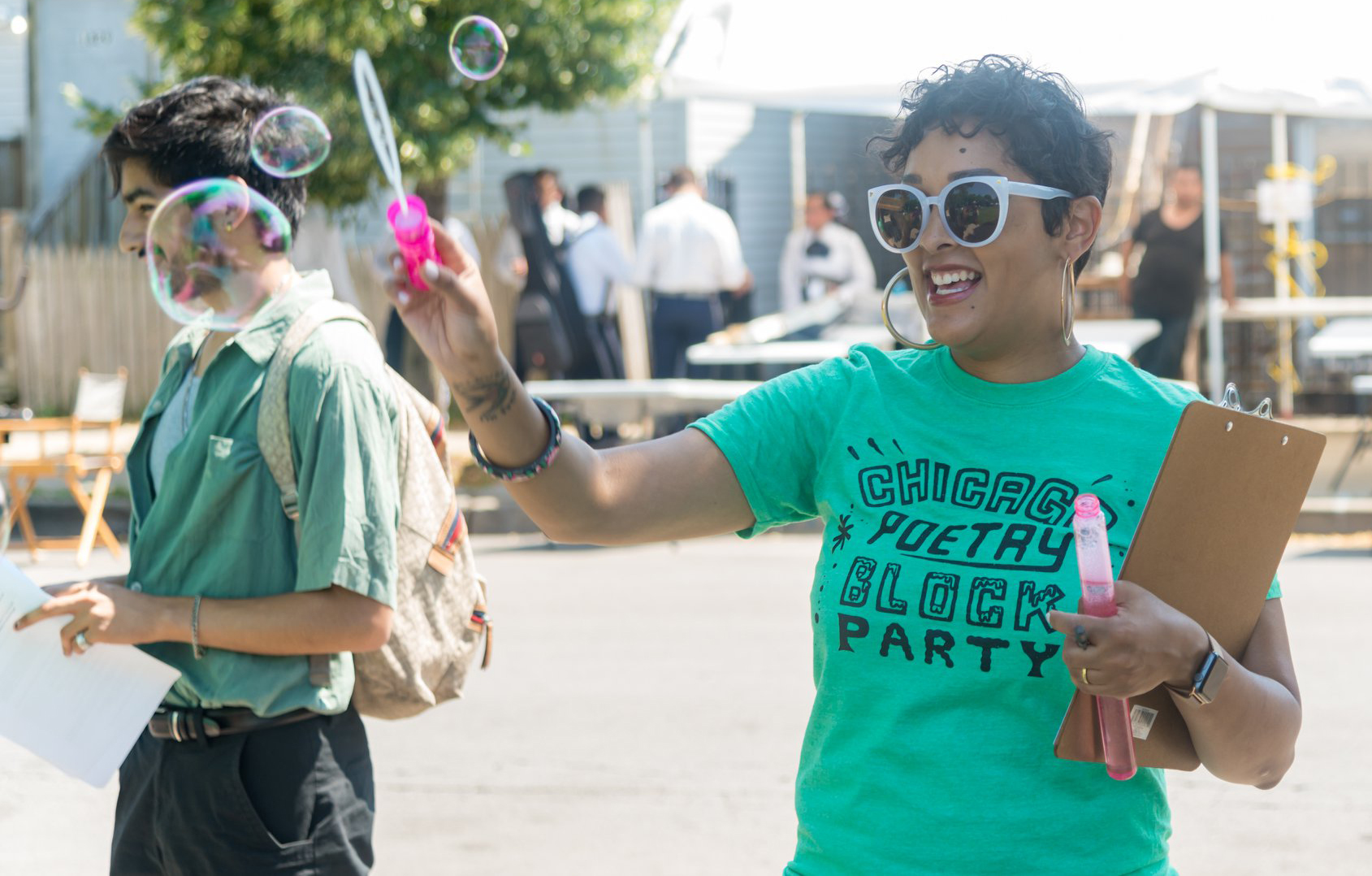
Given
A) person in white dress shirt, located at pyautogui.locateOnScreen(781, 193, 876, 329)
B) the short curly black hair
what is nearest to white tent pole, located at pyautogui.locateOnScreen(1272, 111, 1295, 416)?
person in white dress shirt, located at pyautogui.locateOnScreen(781, 193, 876, 329)

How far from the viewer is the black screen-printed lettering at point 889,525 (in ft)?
7.02

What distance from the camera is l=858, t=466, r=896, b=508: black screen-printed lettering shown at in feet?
7.12

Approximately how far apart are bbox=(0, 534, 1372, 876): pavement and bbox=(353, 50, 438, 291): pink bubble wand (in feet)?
10.7

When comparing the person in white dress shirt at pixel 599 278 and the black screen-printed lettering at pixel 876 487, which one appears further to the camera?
the person in white dress shirt at pixel 599 278

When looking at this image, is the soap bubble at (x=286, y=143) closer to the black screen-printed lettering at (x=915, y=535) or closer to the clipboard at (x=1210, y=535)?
the black screen-printed lettering at (x=915, y=535)

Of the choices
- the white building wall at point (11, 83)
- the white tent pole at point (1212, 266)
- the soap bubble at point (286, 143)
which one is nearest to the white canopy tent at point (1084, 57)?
the white tent pole at point (1212, 266)

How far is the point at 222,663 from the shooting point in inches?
103

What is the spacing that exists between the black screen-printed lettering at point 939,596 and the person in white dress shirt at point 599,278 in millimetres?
11160

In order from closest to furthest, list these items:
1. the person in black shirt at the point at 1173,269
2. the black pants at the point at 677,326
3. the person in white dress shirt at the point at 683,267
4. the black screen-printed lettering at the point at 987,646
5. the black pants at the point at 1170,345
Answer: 1. the black screen-printed lettering at the point at 987,646
2. the person in black shirt at the point at 1173,269
3. the black pants at the point at 1170,345
4. the person in white dress shirt at the point at 683,267
5. the black pants at the point at 677,326

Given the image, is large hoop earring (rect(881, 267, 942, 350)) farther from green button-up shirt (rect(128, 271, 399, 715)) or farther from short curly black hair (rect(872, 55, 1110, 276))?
green button-up shirt (rect(128, 271, 399, 715))

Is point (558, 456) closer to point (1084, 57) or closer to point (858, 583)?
point (858, 583)

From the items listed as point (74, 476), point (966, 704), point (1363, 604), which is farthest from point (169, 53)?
point (966, 704)

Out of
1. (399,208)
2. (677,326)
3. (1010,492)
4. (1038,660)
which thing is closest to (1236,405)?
(1010,492)

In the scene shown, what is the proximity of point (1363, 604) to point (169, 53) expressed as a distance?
30.8 feet
